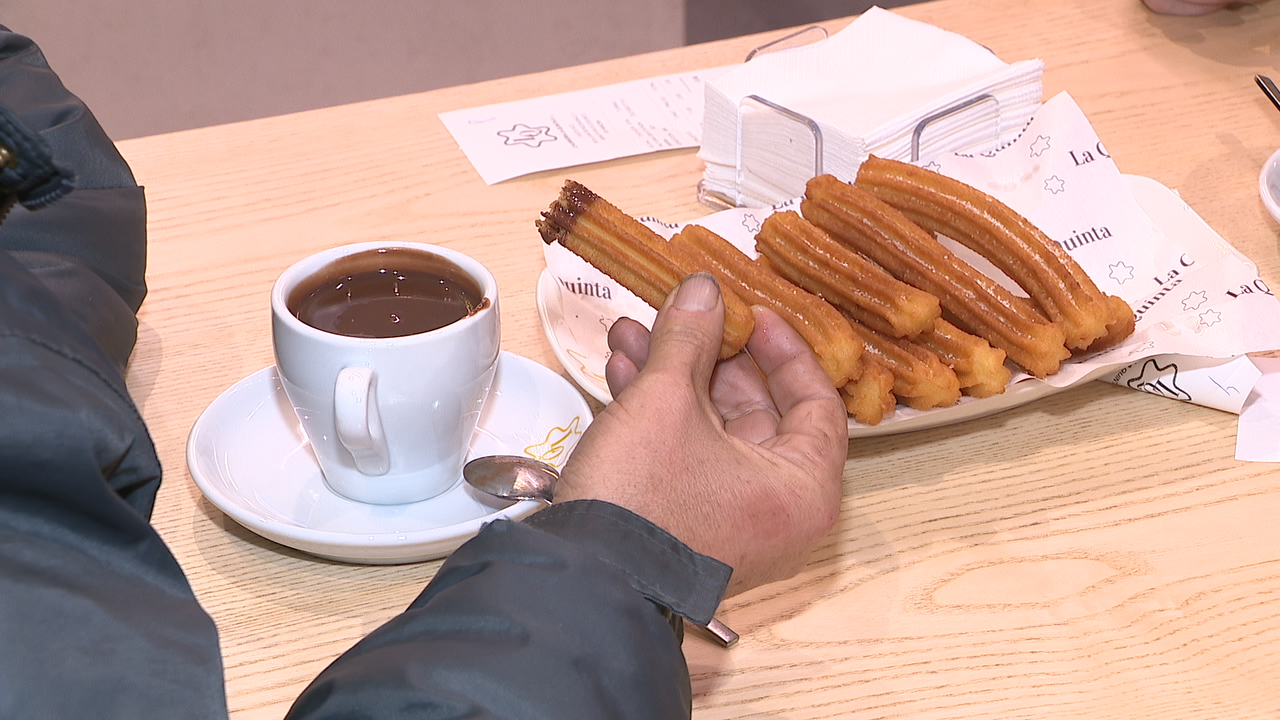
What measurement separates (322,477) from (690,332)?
0.24 meters

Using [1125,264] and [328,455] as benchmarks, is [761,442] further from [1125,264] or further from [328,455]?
[1125,264]

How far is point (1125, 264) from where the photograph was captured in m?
0.82

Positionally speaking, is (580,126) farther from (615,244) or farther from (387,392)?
(387,392)

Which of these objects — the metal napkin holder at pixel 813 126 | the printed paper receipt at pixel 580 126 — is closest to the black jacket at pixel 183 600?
the metal napkin holder at pixel 813 126

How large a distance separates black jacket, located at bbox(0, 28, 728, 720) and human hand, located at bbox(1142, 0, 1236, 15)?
1.03 meters

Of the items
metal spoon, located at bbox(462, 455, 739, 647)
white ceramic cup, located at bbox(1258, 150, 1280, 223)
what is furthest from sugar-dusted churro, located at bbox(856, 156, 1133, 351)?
metal spoon, located at bbox(462, 455, 739, 647)

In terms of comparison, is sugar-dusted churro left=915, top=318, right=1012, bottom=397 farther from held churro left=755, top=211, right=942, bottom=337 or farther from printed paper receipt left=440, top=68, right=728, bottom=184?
printed paper receipt left=440, top=68, right=728, bottom=184

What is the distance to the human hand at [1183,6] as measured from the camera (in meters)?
1.23

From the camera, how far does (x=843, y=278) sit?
74cm

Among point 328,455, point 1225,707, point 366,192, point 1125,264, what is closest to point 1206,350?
point 1125,264

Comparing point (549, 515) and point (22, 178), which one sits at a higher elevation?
point (22, 178)

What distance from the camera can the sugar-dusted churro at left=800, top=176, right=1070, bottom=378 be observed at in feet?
2.34

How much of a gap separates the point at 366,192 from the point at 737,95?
0.33m

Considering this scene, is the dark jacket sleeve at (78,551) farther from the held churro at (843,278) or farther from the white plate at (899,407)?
the held churro at (843,278)
